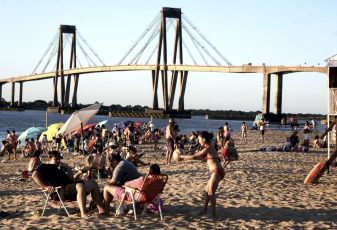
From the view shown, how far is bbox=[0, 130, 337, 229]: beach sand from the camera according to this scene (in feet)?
18.2

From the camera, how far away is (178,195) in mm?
7219

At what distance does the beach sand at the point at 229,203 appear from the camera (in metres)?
5.54

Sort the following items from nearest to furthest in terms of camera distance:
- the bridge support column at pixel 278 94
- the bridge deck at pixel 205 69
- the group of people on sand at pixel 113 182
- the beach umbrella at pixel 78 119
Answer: the group of people on sand at pixel 113 182 < the beach umbrella at pixel 78 119 < the bridge deck at pixel 205 69 < the bridge support column at pixel 278 94

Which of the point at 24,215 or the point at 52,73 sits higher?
the point at 52,73

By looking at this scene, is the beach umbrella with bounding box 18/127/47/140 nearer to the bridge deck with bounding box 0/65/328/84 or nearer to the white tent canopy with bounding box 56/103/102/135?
the white tent canopy with bounding box 56/103/102/135

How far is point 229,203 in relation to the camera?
6676 millimetres

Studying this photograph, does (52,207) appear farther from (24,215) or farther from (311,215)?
(311,215)

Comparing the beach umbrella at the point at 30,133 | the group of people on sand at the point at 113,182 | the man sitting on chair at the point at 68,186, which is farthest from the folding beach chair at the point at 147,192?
the beach umbrella at the point at 30,133

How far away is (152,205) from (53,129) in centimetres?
1197

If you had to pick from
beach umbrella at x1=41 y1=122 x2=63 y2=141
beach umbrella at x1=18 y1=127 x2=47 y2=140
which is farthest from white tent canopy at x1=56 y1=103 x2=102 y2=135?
beach umbrella at x1=41 y1=122 x2=63 y2=141

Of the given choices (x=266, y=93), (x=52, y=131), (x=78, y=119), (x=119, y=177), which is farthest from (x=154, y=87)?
(x=119, y=177)

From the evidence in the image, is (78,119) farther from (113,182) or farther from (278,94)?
(278,94)

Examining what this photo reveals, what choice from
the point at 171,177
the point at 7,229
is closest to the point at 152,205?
the point at 7,229

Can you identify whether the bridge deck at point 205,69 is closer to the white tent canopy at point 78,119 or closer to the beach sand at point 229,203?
the white tent canopy at point 78,119
